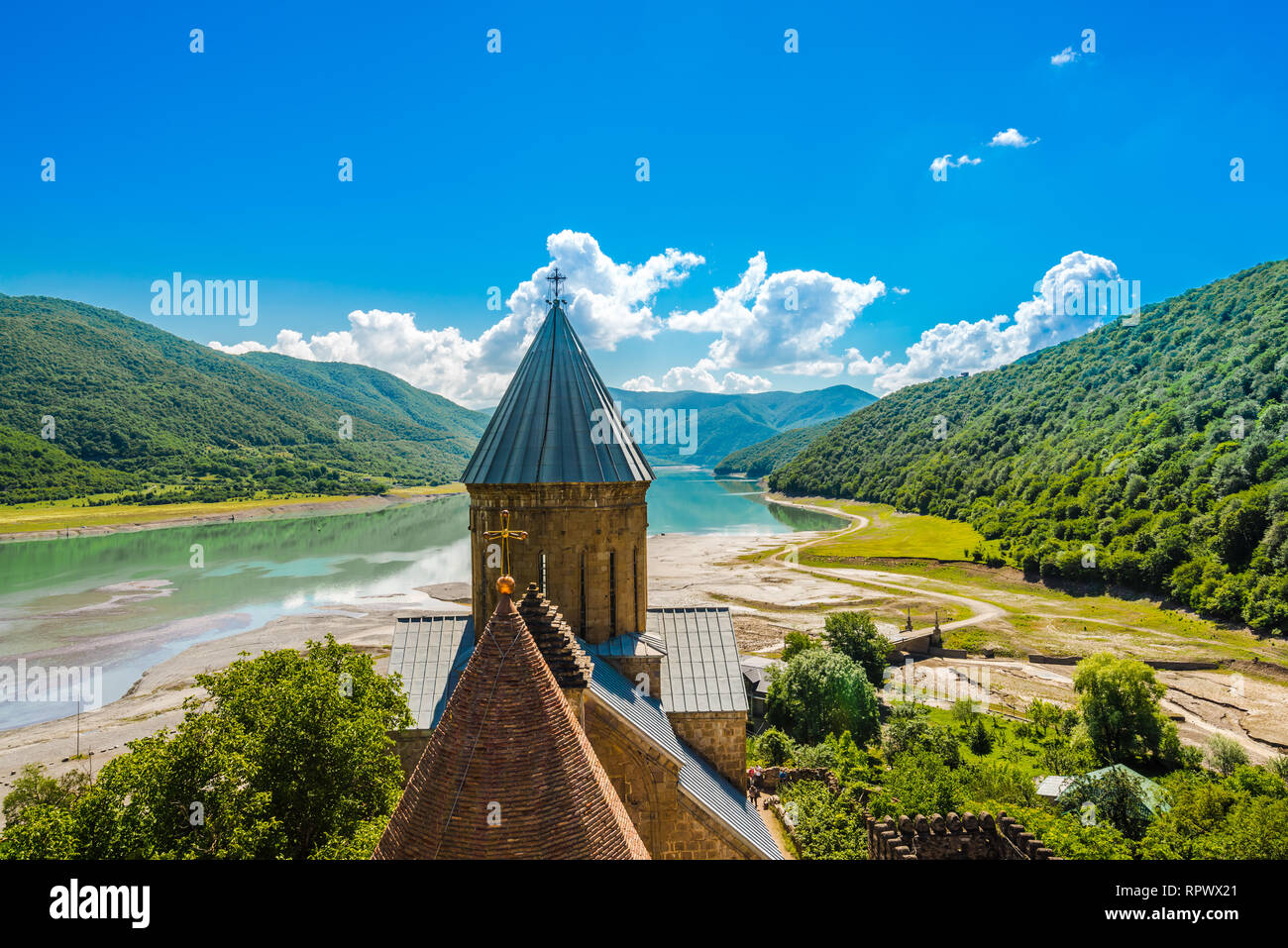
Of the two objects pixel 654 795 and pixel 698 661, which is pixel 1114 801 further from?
pixel 654 795

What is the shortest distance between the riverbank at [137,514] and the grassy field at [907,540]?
2257 inches

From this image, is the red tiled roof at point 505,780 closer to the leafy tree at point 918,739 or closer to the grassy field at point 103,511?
the leafy tree at point 918,739

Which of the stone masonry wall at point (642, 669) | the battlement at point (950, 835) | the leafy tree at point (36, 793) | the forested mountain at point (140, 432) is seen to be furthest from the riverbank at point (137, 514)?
the battlement at point (950, 835)

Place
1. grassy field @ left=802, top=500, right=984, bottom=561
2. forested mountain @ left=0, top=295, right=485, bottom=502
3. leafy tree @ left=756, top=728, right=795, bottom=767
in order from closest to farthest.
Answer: leafy tree @ left=756, top=728, right=795, bottom=767, grassy field @ left=802, top=500, right=984, bottom=561, forested mountain @ left=0, top=295, right=485, bottom=502

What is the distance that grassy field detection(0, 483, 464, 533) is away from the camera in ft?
256

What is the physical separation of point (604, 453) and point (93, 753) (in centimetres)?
2450

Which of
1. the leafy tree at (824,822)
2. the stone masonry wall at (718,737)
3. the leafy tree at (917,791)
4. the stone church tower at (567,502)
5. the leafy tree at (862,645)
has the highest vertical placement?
the stone church tower at (567,502)

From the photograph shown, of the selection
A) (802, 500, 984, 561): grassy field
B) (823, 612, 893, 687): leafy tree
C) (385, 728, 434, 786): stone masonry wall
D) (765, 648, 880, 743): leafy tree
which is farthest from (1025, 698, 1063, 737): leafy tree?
(802, 500, 984, 561): grassy field

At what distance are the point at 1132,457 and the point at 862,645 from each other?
55856mm

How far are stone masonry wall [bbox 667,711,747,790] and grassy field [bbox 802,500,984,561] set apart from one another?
2270 inches

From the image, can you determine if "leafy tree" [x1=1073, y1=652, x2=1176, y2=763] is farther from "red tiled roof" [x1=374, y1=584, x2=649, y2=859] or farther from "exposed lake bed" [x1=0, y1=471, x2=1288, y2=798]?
"red tiled roof" [x1=374, y1=584, x2=649, y2=859]

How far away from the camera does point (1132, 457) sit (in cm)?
6638

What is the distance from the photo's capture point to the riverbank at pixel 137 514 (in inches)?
2977
